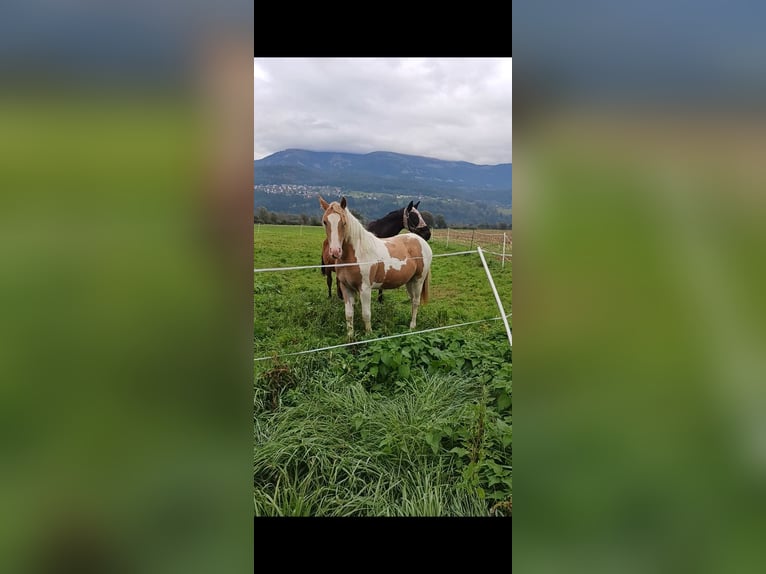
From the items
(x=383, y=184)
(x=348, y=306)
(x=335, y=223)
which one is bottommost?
(x=348, y=306)

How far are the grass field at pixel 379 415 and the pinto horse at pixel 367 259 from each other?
0.29m

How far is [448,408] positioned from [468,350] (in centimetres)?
97

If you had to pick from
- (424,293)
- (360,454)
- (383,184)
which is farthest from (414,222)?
(360,454)

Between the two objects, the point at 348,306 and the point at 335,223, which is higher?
the point at 335,223

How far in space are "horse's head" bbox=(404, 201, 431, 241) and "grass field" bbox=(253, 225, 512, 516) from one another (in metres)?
0.92

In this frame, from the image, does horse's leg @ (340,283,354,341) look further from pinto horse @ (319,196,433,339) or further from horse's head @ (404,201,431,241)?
horse's head @ (404,201,431,241)

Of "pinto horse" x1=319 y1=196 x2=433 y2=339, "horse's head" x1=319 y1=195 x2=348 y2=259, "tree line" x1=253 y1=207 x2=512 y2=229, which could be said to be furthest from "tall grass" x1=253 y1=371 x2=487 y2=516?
"tree line" x1=253 y1=207 x2=512 y2=229

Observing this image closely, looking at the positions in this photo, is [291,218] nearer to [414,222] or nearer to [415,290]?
[414,222]

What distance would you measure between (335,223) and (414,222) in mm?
1637

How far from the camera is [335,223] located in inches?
170

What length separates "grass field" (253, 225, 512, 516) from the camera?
2.80 meters
